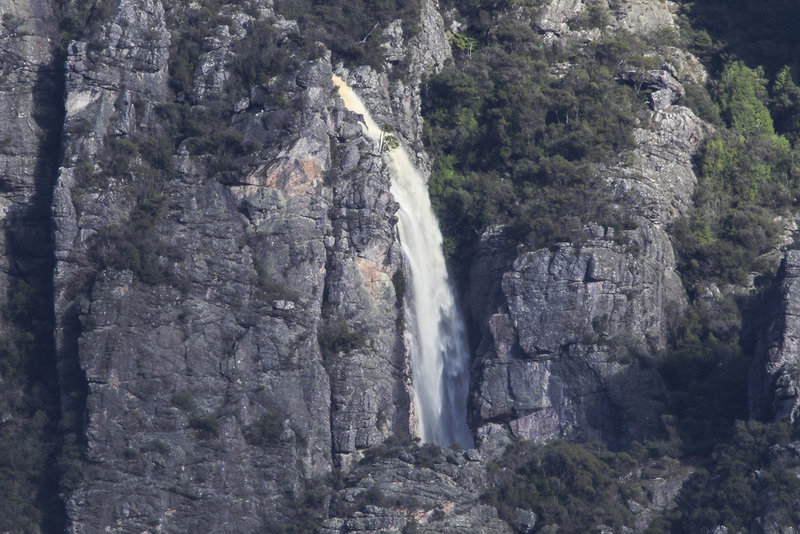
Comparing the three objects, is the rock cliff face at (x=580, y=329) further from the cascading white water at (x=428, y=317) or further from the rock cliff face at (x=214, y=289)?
the rock cliff face at (x=214, y=289)

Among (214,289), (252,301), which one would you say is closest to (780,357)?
(252,301)

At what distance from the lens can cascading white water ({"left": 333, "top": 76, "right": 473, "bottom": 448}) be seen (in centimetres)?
9544

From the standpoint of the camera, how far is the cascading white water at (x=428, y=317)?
9544cm

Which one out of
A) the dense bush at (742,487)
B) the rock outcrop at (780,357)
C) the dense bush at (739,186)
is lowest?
the dense bush at (742,487)

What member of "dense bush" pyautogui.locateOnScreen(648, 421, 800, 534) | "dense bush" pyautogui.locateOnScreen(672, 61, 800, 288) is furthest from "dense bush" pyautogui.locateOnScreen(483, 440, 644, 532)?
"dense bush" pyautogui.locateOnScreen(672, 61, 800, 288)

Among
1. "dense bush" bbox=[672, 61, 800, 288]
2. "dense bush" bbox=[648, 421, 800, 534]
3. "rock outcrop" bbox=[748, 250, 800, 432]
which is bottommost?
"dense bush" bbox=[648, 421, 800, 534]

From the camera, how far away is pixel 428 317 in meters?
97.8

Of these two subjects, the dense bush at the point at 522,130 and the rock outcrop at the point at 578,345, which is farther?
the dense bush at the point at 522,130

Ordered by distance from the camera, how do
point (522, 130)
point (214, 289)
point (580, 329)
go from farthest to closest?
point (522, 130) → point (580, 329) → point (214, 289)

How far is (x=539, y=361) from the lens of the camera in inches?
3661

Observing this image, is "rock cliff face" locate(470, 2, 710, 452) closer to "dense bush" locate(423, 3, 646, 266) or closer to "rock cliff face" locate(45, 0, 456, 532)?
"dense bush" locate(423, 3, 646, 266)

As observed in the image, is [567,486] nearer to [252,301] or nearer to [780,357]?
[780,357]

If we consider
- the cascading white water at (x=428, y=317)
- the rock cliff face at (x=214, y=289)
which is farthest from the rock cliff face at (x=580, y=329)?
the rock cliff face at (x=214, y=289)

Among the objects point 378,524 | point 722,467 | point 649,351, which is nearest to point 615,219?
point 649,351
